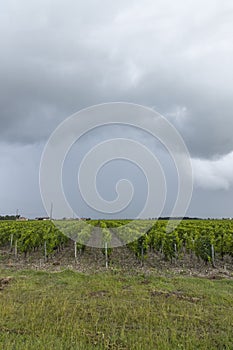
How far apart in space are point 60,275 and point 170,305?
4769 millimetres

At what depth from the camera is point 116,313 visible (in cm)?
642

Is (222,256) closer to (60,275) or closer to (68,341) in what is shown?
(60,275)

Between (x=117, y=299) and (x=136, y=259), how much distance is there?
690 centimetres

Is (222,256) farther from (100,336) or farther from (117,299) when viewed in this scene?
(100,336)

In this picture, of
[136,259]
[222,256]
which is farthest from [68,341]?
[222,256]

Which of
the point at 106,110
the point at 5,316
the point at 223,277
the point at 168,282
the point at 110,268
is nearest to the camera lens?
the point at 5,316

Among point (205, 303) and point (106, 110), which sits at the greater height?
point (106, 110)

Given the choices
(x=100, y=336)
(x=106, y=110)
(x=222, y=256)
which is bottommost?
(x=100, y=336)

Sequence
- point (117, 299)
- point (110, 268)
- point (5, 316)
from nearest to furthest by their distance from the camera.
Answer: point (5, 316), point (117, 299), point (110, 268)

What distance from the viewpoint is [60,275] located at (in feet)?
34.5

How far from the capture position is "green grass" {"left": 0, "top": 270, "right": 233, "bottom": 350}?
5.06 m

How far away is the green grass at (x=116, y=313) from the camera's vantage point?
16.6ft

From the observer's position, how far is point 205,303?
7.31 meters

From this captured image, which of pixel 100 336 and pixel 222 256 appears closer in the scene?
pixel 100 336
